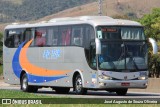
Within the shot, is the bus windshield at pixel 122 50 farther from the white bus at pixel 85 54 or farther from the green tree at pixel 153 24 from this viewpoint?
the green tree at pixel 153 24

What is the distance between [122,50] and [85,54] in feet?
5.78

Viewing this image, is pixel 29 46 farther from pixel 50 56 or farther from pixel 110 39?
pixel 110 39

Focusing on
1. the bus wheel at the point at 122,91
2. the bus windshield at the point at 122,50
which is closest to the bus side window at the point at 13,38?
the bus wheel at the point at 122,91

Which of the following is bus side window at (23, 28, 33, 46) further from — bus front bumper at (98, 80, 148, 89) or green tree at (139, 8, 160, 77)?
green tree at (139, 8, 160, 77)

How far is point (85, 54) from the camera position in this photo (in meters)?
31.6

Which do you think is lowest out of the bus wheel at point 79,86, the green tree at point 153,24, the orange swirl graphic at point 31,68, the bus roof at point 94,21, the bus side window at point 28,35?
the bus wheel at point 79,86

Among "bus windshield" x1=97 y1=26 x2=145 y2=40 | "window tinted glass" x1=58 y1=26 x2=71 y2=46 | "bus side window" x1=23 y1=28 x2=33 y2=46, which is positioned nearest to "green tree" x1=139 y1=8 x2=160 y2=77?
"bus side window" x1=23 y1=28 x2=33 y2=46

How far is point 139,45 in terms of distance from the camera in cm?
3147

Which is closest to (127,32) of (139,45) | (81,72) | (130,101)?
(139,45)

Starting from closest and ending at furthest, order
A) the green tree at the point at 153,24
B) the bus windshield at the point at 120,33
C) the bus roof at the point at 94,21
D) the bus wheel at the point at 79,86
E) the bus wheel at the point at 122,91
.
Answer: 1. the bus windshield at the point at 120,33
2. the bus roof at the point at 94,21
3. the bus wheel at the point at 79,86
4. the bus wheel at the point at 122,91
5. the green tree at the point at 153,24

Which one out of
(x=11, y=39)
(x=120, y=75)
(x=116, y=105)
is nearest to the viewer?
(x=116, y=105)

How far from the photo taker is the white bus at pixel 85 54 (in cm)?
3092

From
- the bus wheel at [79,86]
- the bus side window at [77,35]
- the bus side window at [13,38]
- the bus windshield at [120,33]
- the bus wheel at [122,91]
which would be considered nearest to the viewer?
the bus windshield at [120,33]

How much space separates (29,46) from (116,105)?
16991 millimetres
